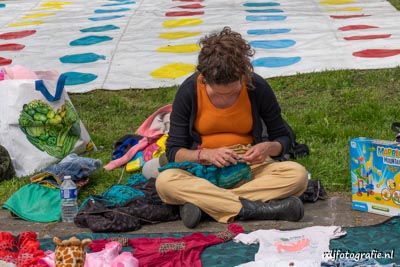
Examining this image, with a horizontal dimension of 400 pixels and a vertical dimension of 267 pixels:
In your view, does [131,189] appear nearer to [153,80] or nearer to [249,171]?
[249,171]

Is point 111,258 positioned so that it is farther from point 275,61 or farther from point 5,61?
point 5,61

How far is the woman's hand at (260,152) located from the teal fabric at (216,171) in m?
0.09

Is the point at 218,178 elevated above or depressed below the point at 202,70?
below

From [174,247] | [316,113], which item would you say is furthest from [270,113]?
[316,113]

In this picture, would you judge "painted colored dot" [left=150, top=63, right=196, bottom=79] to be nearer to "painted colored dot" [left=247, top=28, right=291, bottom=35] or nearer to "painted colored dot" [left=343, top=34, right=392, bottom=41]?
"painted colored dot" [left=247, top=28, right=291, bottom=35]

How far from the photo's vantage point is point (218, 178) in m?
4.92

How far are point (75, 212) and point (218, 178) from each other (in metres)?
0.91

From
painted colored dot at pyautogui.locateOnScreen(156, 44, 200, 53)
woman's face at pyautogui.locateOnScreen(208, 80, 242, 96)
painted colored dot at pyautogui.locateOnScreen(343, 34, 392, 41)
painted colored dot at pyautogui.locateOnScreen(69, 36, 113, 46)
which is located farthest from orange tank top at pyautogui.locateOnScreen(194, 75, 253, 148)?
painted colored dot at pyautogui.locateOnScreen(69, 36, 113, 46)

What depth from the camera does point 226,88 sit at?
4.70 meters

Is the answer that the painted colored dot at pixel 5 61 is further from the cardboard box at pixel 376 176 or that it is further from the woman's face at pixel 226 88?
the cardboard box at pixel 376 176

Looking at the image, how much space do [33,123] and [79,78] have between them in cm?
207

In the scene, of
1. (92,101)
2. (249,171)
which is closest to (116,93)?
(92,101)

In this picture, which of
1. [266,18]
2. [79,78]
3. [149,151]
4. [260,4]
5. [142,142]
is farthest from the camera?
[260,4]

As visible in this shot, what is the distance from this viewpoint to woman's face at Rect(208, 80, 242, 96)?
4680mm
